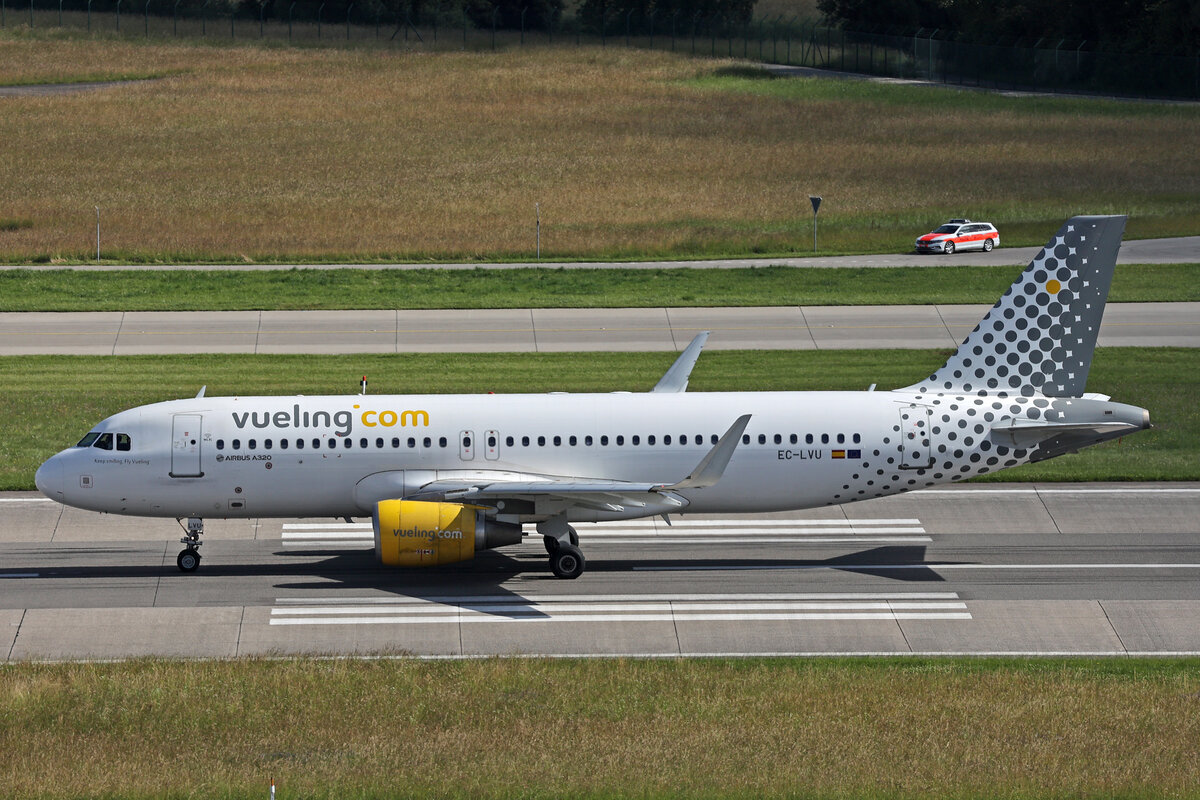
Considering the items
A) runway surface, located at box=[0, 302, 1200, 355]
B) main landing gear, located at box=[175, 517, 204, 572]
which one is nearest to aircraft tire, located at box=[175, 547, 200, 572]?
main landing gear, located at box=[175, 517, 204, 572]

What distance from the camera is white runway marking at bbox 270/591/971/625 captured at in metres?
28.2

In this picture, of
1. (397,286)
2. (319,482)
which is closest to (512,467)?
(319,482)

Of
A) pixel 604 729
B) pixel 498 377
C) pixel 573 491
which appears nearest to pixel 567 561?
pixel 573 491

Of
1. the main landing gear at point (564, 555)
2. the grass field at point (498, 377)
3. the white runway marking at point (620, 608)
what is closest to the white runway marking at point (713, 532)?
the main landing gear at point (564, 555)

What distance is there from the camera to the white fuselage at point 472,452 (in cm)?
3036

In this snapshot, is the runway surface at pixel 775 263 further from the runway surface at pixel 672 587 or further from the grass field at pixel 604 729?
the grass field at pixel 604 729

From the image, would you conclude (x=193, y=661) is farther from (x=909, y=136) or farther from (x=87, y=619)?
(x=909, y=136)

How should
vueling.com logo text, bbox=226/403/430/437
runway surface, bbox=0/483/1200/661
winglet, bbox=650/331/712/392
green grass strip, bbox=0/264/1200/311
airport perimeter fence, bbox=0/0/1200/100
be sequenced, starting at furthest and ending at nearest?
airport perimeter fence, bbox=0/0/1200/100, green grass strip, bbox=0/264/1200/311, winglet, bbox=650/331/712/392, vueling.com logo text, bbox=226/403/430/437, runway surface, bbox=0/483/1200/661

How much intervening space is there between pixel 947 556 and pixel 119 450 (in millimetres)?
17158

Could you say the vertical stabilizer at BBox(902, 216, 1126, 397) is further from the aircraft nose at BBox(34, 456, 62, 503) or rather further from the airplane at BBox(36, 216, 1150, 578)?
the aircraft nose at BBox(34, 456, 62, 503)

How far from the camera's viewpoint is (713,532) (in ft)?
112

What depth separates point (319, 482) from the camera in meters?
30.5

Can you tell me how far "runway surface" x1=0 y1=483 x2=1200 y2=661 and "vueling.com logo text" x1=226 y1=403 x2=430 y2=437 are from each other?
3.10m

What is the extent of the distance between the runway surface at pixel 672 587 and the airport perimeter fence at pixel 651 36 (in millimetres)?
100089
